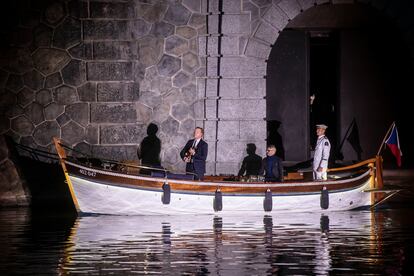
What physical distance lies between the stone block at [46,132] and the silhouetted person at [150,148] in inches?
77.8

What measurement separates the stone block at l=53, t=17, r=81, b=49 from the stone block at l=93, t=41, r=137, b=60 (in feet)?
1.59

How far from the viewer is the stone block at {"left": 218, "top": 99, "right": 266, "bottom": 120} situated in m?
24.7

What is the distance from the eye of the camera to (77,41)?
24.8m

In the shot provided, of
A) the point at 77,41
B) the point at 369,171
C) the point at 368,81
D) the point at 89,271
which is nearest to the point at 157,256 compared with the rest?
the point at 89,271

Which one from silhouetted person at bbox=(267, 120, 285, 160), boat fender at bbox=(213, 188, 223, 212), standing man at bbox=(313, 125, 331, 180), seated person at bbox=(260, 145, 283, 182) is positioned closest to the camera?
boat fender at bbox=(213, 188, 223, 212)

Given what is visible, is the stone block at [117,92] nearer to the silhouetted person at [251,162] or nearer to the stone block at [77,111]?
the stone block at [77,111]

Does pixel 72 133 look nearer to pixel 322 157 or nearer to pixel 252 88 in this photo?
pixel 252 88

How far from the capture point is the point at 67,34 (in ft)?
81.4

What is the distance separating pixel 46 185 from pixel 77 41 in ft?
11.1

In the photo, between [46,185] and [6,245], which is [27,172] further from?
[6,245]

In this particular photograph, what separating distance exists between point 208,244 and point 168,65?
9.05 metres

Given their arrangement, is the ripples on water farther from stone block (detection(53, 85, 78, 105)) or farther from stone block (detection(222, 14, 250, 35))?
stone block (detection(222, 14, 250, 35))

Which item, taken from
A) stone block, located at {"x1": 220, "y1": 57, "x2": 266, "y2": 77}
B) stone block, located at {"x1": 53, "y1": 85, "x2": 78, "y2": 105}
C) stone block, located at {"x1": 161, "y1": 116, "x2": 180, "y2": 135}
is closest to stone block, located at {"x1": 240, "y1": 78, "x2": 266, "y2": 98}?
stone block, located at {"x1": 220, "y1": 57, "x2": 266, "y2": 77}

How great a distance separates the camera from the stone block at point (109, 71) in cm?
2480
